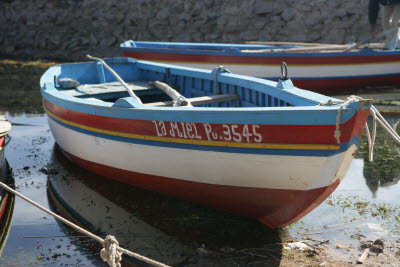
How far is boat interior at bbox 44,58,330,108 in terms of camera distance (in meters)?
4.69

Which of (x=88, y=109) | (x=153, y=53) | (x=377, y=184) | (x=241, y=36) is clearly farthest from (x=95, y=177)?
(x=241, y=36)

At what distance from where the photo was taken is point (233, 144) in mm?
3930

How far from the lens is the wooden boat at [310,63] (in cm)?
1080

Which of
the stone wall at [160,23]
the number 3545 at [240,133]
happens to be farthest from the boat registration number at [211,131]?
the stone wall at [160,23]

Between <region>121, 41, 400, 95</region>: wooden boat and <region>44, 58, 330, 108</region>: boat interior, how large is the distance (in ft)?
10.1

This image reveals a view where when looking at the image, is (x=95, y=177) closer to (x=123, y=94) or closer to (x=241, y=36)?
(x=123, y=94)

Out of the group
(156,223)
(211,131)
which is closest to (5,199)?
(156,223)

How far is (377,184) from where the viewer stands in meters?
5.55

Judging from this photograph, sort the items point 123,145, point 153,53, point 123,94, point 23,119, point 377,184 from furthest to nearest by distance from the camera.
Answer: point 153,53 → point 23,119 → point 123,94 → point 377,184 → point 123,145

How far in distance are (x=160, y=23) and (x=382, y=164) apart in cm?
1428

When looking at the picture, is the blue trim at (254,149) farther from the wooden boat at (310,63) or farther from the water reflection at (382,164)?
the wooden boat at (310,63)

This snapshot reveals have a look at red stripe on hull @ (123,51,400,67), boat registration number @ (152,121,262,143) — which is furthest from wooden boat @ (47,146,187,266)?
red stripe on hull @ (123,51,400,67)

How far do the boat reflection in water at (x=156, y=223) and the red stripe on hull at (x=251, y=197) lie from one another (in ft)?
0.67

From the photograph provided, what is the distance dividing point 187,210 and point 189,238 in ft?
2.04
